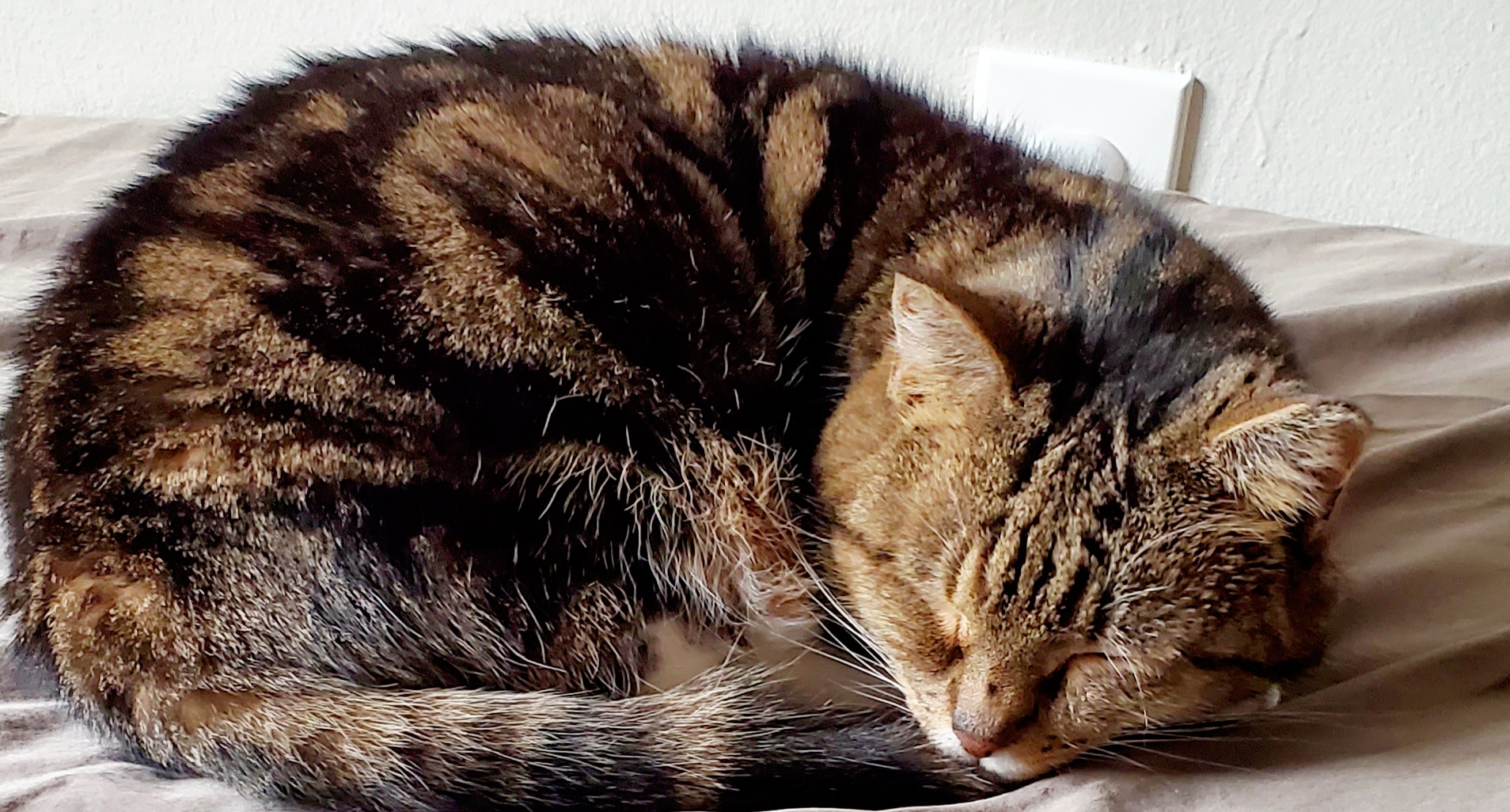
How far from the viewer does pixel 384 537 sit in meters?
0.76

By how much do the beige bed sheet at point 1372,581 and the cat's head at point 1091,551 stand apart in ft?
0.14

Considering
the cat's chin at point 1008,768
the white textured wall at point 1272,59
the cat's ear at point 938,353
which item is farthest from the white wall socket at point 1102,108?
the cat's chin at point 1008,768

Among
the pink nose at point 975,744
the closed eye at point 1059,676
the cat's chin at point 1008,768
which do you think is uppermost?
the closed eye at point 1059,676

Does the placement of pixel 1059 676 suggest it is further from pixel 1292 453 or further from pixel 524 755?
pixel 524 755

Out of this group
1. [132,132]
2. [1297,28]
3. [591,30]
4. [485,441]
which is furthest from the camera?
[591,30]

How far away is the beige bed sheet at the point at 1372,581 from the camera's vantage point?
2.22 ft

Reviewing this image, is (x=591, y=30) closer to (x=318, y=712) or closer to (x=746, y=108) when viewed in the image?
(x=746, y=108)

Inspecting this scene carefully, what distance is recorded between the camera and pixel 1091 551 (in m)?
0.69

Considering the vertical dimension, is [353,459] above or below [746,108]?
below

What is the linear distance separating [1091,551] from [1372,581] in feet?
0.98

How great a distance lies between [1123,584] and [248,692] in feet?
1.63

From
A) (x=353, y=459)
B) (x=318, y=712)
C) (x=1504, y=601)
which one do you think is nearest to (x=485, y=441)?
(x=353, y=459)

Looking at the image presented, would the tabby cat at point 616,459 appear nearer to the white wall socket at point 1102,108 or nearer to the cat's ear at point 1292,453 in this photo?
the cat's ear at point 1292,453

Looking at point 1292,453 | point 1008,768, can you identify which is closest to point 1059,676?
point 1008,768
